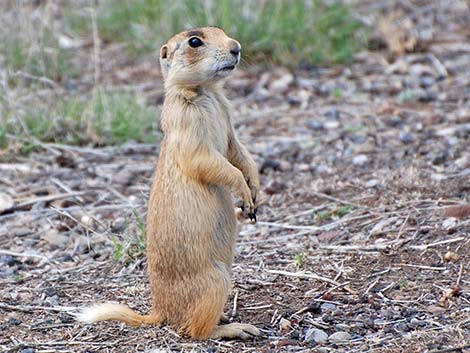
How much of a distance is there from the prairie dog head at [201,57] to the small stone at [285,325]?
1267 millimetres

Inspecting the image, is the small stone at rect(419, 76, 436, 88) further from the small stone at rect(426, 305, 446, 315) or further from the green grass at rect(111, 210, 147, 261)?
the small stone at rect(426, 305, 446, 315)

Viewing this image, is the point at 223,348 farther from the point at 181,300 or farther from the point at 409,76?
the point at 409,76

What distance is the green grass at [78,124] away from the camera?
25.3ft

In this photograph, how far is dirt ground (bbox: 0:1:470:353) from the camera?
4.78m

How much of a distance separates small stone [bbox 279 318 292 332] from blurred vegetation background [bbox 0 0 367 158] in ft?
11.0

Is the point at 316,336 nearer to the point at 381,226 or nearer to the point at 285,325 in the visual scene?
the point at 285,325

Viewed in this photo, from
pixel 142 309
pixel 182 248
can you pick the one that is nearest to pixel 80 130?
pixel 142 309

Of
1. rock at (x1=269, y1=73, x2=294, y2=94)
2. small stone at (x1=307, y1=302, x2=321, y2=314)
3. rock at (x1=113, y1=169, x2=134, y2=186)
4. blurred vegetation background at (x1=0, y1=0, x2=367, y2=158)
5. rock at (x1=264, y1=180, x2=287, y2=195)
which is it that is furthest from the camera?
rock at (x1=269, y1=73, x2=294, y2=94)

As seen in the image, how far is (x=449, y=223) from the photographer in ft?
18.9

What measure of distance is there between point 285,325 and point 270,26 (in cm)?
513

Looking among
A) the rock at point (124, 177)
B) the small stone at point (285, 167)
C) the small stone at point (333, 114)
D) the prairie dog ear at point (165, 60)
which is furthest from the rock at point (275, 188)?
the prairie dog ear at point (165, 60)

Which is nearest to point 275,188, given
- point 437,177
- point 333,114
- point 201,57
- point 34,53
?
point 437,177

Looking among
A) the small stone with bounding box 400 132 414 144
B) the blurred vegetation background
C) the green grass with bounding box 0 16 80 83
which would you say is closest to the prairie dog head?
the blurred vegetation background

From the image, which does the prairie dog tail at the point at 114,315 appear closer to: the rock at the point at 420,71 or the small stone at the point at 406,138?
the small stone at the point at 406,138
